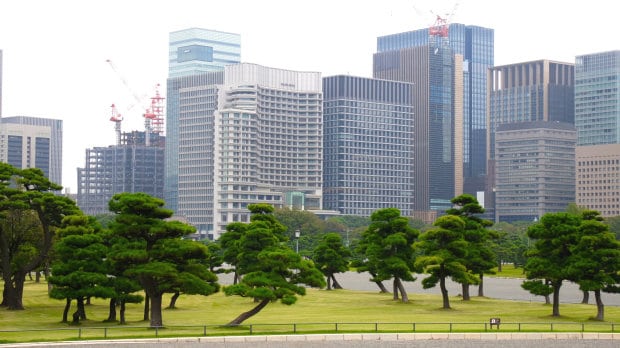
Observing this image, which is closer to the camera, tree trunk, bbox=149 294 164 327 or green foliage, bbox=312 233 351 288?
tree trunk, bbox=149 294 164 327

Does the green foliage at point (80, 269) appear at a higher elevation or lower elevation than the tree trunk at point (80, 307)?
higher

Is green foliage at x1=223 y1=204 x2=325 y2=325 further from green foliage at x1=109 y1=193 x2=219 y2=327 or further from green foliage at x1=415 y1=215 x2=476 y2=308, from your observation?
green foliage at x1=415 y1=215 x2=476 y2=308

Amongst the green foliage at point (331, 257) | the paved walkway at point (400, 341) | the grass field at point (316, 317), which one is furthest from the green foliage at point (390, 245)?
the paved walkway at point (400, 341)

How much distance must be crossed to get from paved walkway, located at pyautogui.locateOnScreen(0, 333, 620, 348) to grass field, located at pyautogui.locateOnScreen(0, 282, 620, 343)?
328 cm

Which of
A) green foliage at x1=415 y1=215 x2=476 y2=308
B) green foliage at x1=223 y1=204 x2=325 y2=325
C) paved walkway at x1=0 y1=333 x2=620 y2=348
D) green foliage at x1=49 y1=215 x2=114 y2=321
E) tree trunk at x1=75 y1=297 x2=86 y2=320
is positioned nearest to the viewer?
paved walkway at x1=0 y1=333 x2=620 y2=348

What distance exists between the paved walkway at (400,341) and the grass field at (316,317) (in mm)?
3276

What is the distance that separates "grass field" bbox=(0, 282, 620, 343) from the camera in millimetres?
68000

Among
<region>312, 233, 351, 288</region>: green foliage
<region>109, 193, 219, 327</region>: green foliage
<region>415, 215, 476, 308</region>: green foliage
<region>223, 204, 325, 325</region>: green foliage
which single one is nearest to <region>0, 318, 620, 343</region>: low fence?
<region>223, 204, 325, 325</region>: green foliage

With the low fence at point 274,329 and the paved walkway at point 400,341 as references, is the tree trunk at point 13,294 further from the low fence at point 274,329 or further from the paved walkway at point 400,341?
the paved walkway at point 400,341

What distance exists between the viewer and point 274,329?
6875 cm

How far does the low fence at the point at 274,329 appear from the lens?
65.2 meters

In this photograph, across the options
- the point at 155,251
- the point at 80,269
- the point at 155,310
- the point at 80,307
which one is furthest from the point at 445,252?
the point at 80,269

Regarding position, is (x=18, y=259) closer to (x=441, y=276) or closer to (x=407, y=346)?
(x=441, y=276)

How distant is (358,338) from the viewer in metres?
62.7
